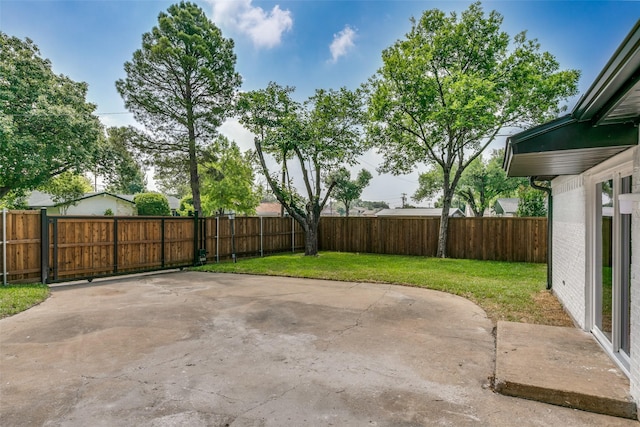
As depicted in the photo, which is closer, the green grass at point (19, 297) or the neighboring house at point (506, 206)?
the green grass at point (19, 297)

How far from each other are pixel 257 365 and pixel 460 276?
20.9ft

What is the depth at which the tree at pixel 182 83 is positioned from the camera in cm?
1409

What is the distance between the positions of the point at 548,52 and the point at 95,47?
14.8 meters

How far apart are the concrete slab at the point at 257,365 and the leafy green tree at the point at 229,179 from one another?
11.2 m

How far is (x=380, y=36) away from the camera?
11836 millimetres

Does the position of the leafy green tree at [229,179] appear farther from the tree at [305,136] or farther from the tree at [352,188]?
the tree at [352,188]

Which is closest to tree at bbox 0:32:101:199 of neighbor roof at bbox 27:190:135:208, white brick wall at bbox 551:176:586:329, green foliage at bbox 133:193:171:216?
green foliage at bbox 133:193:171:216

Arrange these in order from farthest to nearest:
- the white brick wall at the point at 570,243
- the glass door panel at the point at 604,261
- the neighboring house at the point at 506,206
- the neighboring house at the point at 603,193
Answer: the neighboring house at the point at 506,206
the white brick wall at the point at 570,243
the glass door panel at the point at 604,261
the neighboring house at the point at 603,193

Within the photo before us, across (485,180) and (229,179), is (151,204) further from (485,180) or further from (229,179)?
(485,180)

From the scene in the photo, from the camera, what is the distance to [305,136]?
39.7 feet

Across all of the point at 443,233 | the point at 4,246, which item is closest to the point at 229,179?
Answer: the point at 443,233

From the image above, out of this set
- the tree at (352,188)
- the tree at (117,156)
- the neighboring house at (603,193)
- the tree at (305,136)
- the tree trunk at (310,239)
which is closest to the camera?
the neighboring house at (603,193)

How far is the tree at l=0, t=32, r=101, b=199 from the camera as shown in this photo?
1151 centimetres

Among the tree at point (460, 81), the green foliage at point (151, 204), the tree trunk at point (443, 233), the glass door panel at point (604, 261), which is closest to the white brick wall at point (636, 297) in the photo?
the glass door panel at point (604, 261)
